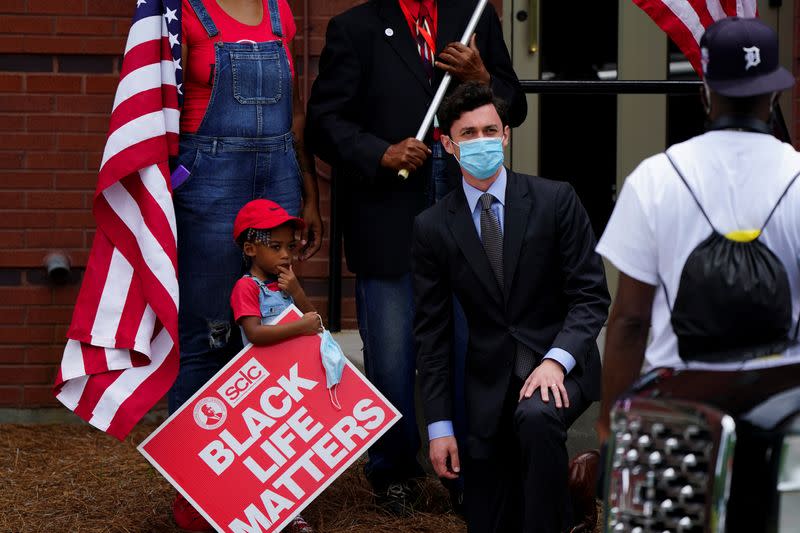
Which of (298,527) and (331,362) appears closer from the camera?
(331,362)

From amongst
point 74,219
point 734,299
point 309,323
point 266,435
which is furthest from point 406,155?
point 74,219

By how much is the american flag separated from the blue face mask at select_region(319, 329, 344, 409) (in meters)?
0.51

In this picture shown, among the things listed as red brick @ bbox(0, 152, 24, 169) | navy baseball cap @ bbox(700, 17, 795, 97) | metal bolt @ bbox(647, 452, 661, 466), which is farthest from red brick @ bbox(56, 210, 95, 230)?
metal bolt @ bbox(647, 452, 661, 466)

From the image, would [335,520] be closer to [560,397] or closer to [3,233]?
[560,397]

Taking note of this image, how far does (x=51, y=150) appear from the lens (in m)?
6.59

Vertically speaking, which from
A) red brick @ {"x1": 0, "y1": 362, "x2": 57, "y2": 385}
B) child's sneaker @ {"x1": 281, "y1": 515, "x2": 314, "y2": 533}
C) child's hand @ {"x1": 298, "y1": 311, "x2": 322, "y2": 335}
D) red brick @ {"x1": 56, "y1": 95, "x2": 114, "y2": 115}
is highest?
red brick @ {"x1": 56, "y1": 95, "x2": 114, "y2": 115}

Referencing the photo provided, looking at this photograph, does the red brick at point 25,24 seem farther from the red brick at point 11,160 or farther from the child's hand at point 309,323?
the child's hand at point 309,323

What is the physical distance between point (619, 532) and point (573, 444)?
2744 mm

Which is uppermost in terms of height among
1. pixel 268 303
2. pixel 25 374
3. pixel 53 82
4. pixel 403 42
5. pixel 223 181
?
pixel 403 42

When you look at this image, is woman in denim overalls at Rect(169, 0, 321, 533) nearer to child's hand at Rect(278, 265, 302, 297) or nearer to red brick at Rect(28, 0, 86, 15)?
child's hand at Rect(278, 265, 302, 297)

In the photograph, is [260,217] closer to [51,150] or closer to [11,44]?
[51,150]

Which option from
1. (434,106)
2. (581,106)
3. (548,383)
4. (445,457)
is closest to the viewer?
(548,383)

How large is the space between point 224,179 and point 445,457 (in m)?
1.25

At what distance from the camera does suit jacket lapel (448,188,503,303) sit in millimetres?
4391
